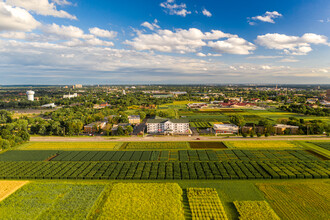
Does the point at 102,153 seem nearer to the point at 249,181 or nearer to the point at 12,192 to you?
the point at 12,192

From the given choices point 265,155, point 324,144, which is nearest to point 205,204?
point 265,155

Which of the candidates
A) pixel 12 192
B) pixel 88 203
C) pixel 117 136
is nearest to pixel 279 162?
pixel 88 203

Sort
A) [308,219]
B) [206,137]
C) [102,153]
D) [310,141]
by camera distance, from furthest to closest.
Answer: [206,137]
[310,141]
[102,153]
[308,219]

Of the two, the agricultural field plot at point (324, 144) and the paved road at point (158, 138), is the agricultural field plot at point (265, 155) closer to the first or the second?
the agricultural field plot at point (324, 144)

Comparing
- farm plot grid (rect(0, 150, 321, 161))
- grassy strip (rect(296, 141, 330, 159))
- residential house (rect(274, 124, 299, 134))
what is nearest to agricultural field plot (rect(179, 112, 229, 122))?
residential house (rect(274, 124, 299, 134))

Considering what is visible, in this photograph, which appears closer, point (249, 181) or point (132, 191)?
point (132, 191)

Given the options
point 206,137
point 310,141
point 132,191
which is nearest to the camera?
point 132,191

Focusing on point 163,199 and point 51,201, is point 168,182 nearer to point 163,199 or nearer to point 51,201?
point 163,199
